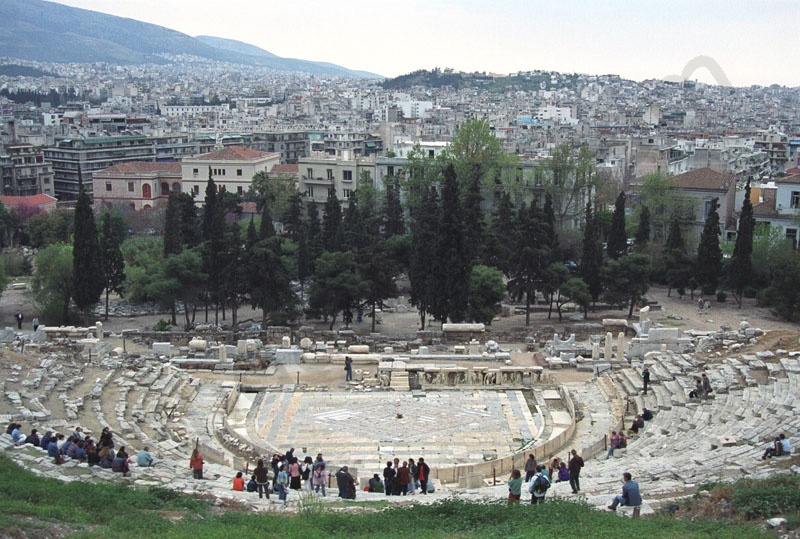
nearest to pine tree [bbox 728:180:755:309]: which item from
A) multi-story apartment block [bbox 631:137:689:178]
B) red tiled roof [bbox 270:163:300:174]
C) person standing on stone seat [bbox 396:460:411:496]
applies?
multi-story apartment block [bbox 631:137:689:178]

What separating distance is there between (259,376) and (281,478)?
40.4 ft

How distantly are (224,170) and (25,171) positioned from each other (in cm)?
2615

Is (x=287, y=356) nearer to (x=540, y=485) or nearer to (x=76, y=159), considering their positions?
(x=540, y=485)

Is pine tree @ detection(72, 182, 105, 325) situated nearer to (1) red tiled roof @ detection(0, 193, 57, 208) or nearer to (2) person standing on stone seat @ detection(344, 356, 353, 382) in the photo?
(2) person standing on stone seat @ detection(344, 356, 353, 382)

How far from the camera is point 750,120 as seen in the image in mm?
178000

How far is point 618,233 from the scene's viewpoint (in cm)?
5169

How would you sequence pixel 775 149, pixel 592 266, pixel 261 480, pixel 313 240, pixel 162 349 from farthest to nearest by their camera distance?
pixel 775 149 → pixel 313 240 → pixel 592 266 → pixel 162 349 → pixel 261 480

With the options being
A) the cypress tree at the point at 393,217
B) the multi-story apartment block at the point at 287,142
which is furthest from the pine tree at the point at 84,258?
the multi-story apartment block at the point at 287,142

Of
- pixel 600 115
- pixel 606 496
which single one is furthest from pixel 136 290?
pixel 600 115

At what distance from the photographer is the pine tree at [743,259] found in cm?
4488

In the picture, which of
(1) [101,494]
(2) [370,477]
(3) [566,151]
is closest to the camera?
(1) [101,494]

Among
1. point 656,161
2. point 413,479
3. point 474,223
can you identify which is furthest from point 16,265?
point 656,161

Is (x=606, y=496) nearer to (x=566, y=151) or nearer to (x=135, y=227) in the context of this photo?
(x=566, y=151)

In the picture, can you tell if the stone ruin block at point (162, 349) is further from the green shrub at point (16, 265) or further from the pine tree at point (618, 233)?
the green shrub at point (16, 265)
